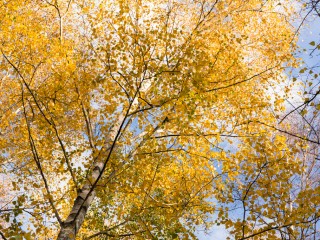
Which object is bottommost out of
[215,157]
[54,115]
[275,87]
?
[215,157]

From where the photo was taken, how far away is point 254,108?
244 inches

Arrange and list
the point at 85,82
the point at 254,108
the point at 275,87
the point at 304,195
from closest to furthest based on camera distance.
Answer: the point at 304,195
the point at 85,82
the point at 254,108
the point at 275,87

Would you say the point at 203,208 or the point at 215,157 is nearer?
the point at 203,208

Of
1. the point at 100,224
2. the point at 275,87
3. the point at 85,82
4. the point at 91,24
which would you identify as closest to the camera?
the point at 85,82

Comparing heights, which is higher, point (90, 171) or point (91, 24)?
point (91, 24)

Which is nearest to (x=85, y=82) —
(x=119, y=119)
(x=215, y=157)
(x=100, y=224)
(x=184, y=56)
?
(x=119, y=119)

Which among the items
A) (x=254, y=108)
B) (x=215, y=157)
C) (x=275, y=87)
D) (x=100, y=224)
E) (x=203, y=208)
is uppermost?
(x=275, y=87)

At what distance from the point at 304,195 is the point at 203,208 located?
1.65m

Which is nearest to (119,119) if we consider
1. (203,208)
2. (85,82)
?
(85,82)

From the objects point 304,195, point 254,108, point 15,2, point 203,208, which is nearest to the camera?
point 304,195

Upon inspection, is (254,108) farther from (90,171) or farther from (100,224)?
(100,224)

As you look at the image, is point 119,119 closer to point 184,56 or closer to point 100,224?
point 184,56

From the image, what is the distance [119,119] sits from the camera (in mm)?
6664

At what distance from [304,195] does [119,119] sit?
3.83 m
